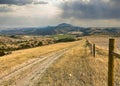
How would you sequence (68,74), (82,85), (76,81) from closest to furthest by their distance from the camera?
(82,85) → (76,81) → (68,74)

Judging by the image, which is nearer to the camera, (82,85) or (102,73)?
(82,85)

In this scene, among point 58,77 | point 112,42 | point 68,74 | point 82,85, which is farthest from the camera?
point 68,74

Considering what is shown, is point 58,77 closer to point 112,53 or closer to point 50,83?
point 50,83

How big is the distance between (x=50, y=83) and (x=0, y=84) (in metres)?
3.10

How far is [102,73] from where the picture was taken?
21.4m

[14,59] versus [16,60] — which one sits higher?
[16,60]

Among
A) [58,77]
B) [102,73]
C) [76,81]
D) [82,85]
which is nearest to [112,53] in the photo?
[82,85]

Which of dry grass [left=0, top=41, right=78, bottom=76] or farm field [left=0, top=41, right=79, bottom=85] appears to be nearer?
farm field [left=0, top=41, right=79, bottom=85]

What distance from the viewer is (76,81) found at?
1775cm

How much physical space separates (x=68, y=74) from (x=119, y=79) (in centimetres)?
374

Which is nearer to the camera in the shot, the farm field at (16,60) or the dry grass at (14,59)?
the farm field at (16,60)

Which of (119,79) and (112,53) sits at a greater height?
(112,53)

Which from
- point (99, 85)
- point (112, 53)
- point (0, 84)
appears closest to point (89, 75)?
point (99, 85)

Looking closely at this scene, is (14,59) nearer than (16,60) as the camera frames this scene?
No
